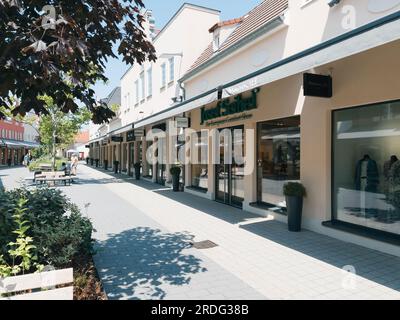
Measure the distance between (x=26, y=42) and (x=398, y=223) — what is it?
6.20 metres

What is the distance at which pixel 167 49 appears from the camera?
1748 centimetres

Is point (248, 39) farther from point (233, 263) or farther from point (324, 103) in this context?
point (233, 263)

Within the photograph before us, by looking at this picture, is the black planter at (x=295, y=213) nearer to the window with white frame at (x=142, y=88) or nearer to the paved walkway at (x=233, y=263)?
the paved walkway at (x=233, y=263)

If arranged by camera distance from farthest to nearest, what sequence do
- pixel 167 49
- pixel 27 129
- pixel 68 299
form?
pixel 27 129, pixel 167 49, pixel 68 299

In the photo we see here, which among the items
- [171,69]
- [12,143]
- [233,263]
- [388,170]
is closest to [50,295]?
[233,263]

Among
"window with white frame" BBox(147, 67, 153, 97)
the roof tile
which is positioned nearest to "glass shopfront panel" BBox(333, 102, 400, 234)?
the roof tile

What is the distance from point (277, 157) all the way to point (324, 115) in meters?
2.19

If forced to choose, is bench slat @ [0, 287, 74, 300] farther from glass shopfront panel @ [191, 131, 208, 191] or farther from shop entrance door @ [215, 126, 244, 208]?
glass shopfront panel @ [191, 131, 208, 191]

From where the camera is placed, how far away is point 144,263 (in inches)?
205

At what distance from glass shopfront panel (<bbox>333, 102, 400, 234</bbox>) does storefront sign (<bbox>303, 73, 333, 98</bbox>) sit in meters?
0.54

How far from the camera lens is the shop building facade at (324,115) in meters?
5.50

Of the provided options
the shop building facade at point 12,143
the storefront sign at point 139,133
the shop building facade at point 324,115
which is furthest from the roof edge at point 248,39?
the shop building facade at point 12,143

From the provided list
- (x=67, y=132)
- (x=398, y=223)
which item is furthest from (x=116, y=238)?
(x=67, y=132)
